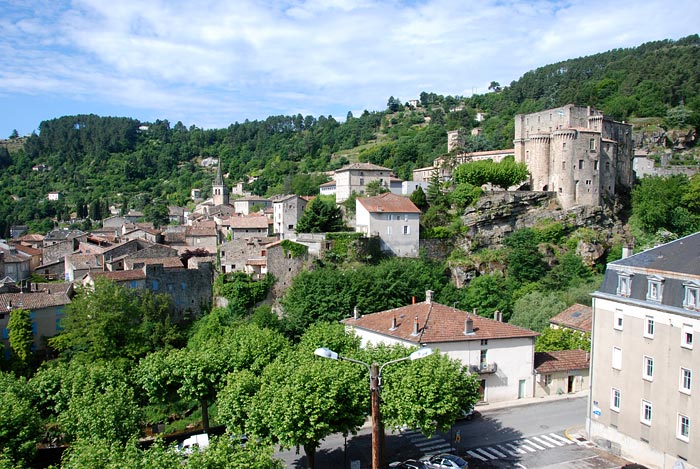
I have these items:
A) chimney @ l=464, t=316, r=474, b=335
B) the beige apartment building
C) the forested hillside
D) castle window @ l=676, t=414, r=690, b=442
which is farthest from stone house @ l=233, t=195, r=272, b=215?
castle window @ l=676, t=414, r=690, b=442

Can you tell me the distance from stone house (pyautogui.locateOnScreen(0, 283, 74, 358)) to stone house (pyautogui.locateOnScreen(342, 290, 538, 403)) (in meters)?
26.1

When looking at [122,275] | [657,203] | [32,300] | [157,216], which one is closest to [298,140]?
[157,216]

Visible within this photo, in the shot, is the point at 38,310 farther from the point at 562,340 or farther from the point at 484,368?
the point at 562,340

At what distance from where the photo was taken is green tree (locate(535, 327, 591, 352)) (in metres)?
36.1

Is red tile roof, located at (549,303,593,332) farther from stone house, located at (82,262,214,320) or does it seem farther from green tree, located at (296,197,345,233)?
stone house, located at (82,262,214,320)

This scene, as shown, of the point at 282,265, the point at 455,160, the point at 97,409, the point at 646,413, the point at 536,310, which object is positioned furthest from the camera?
the point at 455,160

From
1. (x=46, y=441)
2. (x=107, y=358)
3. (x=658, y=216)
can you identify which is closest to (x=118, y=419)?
(x=46, y=441)

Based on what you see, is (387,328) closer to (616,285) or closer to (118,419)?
(616,285)

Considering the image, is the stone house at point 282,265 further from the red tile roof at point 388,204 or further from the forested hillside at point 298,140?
the forested hillside at point 298,140

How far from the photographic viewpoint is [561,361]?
1303 inches

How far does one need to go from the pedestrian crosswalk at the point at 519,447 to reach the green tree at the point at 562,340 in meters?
11.2

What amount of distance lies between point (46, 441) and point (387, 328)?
18.4 m

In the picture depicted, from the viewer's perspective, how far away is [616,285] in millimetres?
24484

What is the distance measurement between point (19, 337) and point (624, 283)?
39.7m
